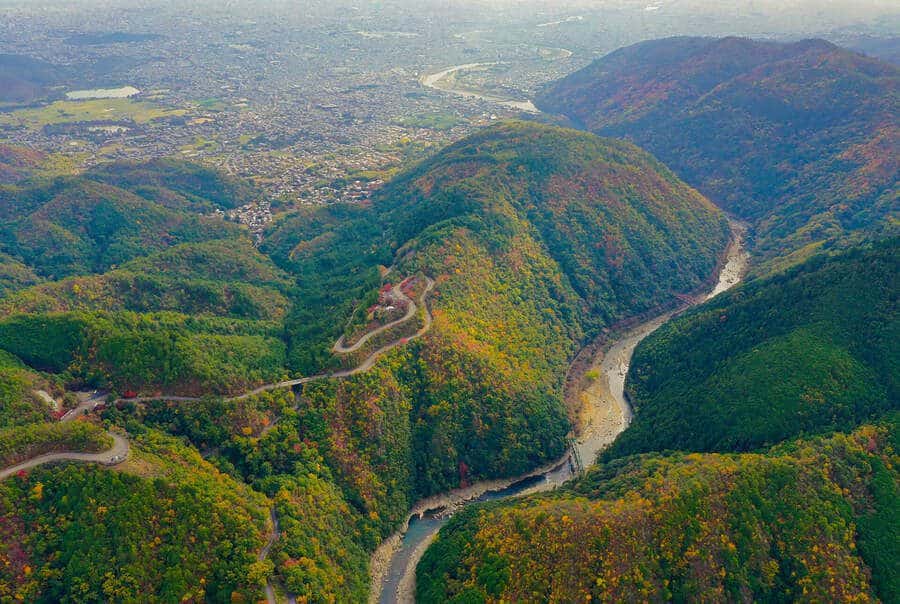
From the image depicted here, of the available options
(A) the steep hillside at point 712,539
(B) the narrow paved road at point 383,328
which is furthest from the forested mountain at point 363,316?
(A) the steep hillside at point 712,539

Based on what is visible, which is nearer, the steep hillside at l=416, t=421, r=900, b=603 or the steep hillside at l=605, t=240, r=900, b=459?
the steep hillside at l=416, t=421, r=900, b=603

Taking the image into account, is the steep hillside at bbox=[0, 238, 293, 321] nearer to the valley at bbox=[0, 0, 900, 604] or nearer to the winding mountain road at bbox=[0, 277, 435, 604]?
the valley at bbox=[0, 0, 900, 604]

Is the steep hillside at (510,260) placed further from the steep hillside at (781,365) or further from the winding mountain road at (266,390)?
the steep hillside at (781,365)

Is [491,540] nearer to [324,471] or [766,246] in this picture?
[324,471]

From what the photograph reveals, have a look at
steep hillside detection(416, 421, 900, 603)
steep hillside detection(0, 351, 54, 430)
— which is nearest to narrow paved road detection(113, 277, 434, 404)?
steep hillside detection(0, 351, 54, 430)

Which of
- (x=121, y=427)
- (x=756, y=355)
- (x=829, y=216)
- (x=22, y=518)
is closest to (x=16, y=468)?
(x=22, y=518)

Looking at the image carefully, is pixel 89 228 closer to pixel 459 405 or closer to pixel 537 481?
pixel 459 405

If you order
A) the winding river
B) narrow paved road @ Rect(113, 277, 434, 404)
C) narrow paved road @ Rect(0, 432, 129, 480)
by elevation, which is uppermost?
narrow paved road @ Rect(0, 432, 129, 480)
